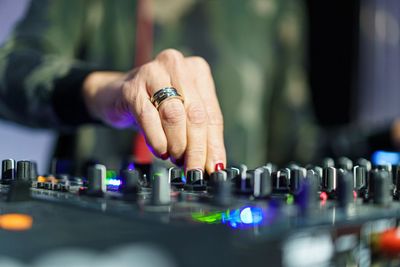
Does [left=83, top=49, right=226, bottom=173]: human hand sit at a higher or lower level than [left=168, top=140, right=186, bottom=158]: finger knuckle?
higher

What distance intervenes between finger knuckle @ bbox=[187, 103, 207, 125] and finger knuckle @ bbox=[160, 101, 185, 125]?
3 centimetres

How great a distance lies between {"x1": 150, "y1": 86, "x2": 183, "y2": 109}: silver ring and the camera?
Result: 2.96 feet

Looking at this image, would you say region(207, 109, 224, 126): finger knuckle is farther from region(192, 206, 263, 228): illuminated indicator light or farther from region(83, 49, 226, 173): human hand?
region(192, 206, 263, 228): illuminated indicator light

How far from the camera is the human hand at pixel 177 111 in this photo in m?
0.87

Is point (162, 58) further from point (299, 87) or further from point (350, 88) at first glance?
point (350, 88)

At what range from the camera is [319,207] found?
0.55 m

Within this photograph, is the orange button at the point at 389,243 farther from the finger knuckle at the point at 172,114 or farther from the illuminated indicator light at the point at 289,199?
the finger knuckle at the point at 172,114

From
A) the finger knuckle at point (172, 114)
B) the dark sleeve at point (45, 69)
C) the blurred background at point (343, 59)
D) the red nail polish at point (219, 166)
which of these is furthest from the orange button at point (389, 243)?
the blurred background at point (343, 59)

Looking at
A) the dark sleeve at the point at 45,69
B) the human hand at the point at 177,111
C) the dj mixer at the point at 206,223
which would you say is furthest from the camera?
the dark sleeve at the point at 45,69

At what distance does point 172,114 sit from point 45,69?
0.77 metres

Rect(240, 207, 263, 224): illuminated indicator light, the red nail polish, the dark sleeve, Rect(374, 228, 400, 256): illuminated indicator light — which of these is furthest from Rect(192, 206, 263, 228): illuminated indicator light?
the dark sleeve

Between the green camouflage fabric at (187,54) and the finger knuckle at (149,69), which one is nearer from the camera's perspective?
the finger knuckle at (149,69)

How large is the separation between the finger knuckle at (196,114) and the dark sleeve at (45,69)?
50cm

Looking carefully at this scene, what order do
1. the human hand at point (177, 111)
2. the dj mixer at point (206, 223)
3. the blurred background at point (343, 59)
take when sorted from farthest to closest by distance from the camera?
1. the blurred background at point (343, 59)
2. the human hand at point (177, 111)
3. the dj mixer at point (206, 223)
